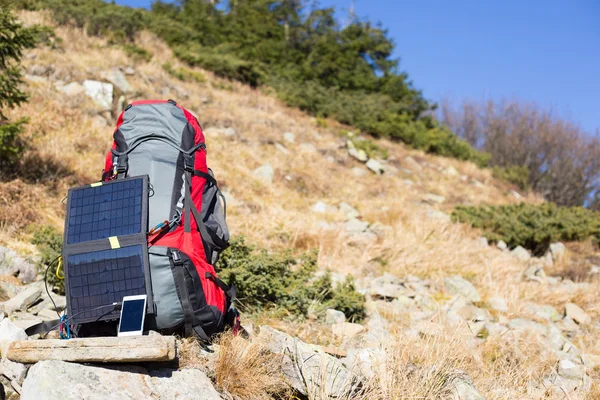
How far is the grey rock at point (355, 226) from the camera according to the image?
291 inches

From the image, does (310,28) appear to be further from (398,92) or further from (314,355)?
(314,355)

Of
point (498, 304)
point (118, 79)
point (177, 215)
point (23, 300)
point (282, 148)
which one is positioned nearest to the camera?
point (177, 215)

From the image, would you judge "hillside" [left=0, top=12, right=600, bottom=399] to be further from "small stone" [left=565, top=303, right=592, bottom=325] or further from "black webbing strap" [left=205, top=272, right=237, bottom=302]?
"black webbing strap" [left=205, top=272, right=237, bottom=302]

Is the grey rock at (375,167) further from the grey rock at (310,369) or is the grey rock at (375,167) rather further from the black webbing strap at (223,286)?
the grey rock at (310,369)

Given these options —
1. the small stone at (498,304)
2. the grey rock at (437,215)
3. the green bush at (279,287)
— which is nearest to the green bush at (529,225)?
the grey rock at (437,215)

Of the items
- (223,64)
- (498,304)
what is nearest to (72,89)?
(223,64)

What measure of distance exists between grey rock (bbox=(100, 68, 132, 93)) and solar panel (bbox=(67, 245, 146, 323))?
25.3ft

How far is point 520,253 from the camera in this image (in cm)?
862

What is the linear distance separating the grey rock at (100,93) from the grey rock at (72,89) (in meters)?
0.09

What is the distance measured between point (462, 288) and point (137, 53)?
379 inches

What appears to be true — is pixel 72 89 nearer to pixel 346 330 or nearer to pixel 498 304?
pixel 346 330

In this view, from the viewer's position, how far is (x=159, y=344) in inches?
95.9

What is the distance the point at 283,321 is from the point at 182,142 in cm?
167

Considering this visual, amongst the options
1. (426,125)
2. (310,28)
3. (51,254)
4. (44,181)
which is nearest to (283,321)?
(51,254)
